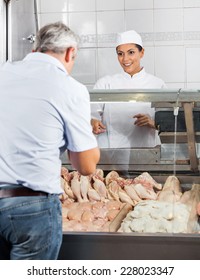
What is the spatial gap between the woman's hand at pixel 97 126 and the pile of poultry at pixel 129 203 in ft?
0.69

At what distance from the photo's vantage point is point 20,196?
4.51ft

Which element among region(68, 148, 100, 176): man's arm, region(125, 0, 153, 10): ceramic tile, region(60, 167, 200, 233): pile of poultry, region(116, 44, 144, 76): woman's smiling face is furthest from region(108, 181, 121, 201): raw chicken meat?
region(125, 0, 153, 10): ceramic tile

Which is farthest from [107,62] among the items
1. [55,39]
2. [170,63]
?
[55,39]

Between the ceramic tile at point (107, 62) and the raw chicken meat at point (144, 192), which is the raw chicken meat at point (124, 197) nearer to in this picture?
the raw chicken meat at point (144, 192)

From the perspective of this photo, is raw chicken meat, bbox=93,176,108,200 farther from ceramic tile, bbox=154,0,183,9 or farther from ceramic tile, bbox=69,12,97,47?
ceramic tile, bbox=154,0,183,9

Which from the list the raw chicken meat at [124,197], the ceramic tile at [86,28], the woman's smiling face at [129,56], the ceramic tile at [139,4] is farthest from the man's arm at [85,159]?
the ceramic tile at [139,4]

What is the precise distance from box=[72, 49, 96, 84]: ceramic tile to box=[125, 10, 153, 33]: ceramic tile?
1.40 feet

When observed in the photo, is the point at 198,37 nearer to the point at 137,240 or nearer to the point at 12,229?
the point at 137,240

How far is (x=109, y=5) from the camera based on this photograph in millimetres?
4105

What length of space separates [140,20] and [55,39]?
110 inches

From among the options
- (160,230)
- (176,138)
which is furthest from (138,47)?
(160,230)

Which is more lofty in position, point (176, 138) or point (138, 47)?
point (138, 47)
